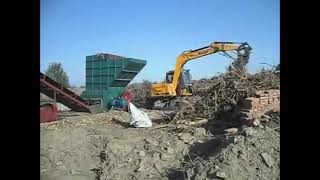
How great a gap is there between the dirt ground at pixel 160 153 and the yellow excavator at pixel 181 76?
4872 millimetres

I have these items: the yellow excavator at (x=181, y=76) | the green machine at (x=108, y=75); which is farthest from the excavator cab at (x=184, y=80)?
the green machine at (x=108, y=75)

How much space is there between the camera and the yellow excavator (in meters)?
12.2

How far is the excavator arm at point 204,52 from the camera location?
11570mm

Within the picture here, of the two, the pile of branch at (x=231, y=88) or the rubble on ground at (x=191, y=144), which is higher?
the pile of branch at (x=231, y=88)

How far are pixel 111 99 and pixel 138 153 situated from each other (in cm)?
839

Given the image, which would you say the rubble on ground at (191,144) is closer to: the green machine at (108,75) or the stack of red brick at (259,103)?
the stack of red brick at (259,103)

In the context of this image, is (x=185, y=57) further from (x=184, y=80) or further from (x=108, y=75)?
(x=108, y=75)

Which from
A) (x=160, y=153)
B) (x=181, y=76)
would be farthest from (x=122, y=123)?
(x=181, y=76)

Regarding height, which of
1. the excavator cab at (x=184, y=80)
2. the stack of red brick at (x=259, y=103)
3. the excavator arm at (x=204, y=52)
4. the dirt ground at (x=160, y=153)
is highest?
the excavator arm at (x=204, y=52)

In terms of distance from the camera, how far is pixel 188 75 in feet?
49.6

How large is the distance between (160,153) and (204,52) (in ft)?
24.0

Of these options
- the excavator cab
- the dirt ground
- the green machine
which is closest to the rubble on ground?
the dirt ground

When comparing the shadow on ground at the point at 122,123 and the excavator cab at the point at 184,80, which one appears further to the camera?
the excavator cab at the point at 184,80
